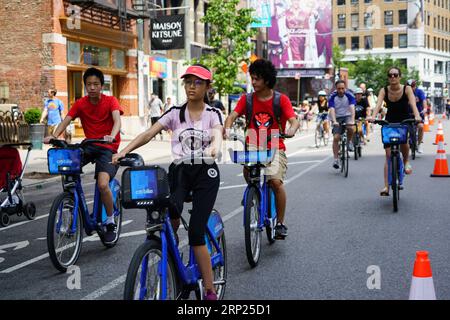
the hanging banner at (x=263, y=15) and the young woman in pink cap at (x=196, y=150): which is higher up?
the hanging banner at (x=263, y=15)

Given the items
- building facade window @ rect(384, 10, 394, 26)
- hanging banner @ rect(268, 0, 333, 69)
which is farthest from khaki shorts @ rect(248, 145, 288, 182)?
building facade window @ rect(384, 10, 394, 26)

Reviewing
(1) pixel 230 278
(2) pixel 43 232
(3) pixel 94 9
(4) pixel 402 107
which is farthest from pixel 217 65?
(1) pixel 230 278

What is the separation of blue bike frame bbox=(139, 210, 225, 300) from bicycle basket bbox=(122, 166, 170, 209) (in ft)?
0.55

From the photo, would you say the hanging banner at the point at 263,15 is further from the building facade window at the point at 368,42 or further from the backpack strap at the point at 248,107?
the building facade window at the point at 368,42

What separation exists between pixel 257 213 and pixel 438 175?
7.96 metres

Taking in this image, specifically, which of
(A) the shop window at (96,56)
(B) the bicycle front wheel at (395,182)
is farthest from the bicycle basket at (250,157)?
(A) the shop window at (96,56)

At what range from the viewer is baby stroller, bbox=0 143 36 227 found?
905 centimetres

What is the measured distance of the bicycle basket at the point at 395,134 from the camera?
941 cm

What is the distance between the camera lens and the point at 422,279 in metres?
4.12

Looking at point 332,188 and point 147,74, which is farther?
point 147,74

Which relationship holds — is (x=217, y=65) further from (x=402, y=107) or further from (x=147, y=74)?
(x=402, y=107)

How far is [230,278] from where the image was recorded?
589 centimetres

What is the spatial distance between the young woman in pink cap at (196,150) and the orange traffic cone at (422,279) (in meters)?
1.35

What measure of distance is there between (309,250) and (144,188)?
3310 millimetres
